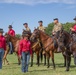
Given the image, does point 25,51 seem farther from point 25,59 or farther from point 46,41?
point 46,41

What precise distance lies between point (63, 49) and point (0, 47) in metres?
3.58

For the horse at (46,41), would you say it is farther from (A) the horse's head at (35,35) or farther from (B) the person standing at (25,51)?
(B) the person standing at (25,51)

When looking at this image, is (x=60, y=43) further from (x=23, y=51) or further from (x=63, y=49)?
(x=23, y=51)

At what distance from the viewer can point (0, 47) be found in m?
16.6

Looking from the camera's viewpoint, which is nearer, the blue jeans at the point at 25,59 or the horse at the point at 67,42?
the blue jeans at the point at 25,59

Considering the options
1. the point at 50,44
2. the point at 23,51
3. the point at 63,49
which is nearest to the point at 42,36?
the point at 50,44

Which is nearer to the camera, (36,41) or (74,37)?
(74,37)

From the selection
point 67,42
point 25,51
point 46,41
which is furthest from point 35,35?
point 25,51

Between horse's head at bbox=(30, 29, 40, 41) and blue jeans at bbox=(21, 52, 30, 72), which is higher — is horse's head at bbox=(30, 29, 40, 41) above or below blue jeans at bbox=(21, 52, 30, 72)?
above

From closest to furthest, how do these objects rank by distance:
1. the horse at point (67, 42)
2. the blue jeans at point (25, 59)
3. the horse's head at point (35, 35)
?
the blue jeans at point (25, 59) → the horse at point (67, 42) → the horse's head at point (35, 35)

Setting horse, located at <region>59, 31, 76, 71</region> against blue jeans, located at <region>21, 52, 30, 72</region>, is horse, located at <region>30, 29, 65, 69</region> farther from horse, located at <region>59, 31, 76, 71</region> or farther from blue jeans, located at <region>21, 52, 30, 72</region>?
blue jeans, located at <region>21, 52, 30, 72</region>

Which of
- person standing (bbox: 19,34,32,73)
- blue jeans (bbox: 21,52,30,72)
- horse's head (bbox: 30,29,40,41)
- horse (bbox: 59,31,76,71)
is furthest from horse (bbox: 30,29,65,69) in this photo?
blue jeans (bbox: 21,52,30,72)

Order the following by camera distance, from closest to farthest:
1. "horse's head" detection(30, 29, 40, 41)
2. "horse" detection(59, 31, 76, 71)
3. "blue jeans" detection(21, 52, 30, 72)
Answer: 1. "blue jeans" detection(21, 52, 30, 72)
2. "horse" detection(59, 31, 76, 71)
3. "horse's head" detection(30, 29, 40, 41)

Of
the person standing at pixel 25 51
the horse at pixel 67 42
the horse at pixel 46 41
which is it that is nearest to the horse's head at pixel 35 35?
the horse at pixel 46 41
